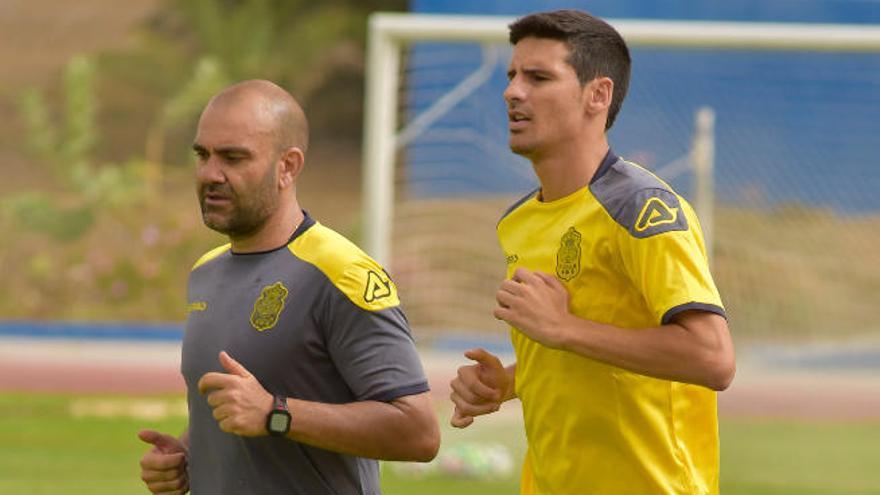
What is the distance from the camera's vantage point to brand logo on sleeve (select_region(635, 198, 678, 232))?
3877 mm

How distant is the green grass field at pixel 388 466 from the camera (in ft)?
37.7

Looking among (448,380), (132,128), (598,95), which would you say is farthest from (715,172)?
(132,128)

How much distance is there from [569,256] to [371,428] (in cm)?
62

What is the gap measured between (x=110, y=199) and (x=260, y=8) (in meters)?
5.18

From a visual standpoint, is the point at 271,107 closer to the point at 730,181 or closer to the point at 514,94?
the point at 514,94

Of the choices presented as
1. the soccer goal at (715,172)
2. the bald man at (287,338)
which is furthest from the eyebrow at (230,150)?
the soccer goal at (715,172)

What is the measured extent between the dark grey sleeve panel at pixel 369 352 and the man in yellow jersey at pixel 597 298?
0.27 meters

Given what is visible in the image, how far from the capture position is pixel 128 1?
39.3m

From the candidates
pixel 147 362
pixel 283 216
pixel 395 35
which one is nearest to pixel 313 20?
pixel 147 362

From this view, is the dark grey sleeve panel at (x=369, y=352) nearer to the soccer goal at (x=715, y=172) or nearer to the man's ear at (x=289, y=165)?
the man's ear at (x=289, y=165)

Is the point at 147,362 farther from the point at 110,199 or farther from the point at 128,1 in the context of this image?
the point at 128,1

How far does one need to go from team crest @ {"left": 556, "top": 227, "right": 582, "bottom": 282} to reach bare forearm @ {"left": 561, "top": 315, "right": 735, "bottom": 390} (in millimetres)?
234

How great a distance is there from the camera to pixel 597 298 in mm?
3986

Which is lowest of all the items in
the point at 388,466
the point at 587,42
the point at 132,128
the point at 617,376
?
the point at 388,466
